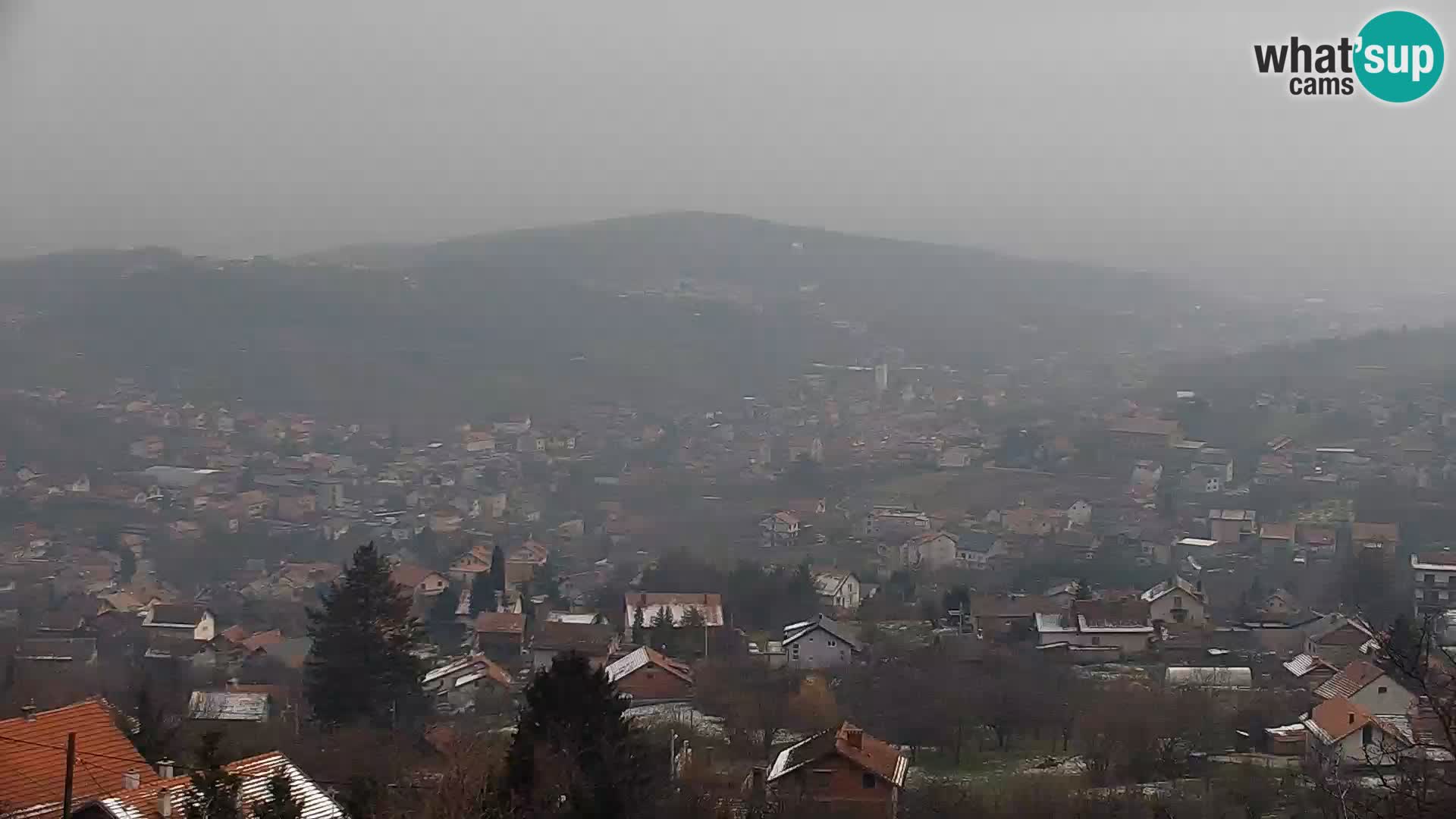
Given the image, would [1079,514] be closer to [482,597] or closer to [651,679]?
[482,597]

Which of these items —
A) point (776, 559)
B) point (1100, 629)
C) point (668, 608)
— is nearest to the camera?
point (1100, 629)

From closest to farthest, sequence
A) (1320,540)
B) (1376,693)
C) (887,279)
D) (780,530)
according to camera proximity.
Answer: (1376,693) < (1320,540) < (780,530) < (887,279)

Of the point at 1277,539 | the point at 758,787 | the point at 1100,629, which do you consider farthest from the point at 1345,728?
the point at 1277,539

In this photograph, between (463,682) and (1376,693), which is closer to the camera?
(1376,693)

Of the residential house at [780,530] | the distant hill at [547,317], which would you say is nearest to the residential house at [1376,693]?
the residential house at [780,530]

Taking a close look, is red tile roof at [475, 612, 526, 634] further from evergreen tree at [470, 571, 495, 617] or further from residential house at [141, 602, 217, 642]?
residential house at [141, 602, 217, 642]

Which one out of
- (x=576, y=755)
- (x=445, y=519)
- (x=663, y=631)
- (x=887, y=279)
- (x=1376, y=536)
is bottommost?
(x=445, y=519)

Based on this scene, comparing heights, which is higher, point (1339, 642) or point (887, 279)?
point (887, 279)
